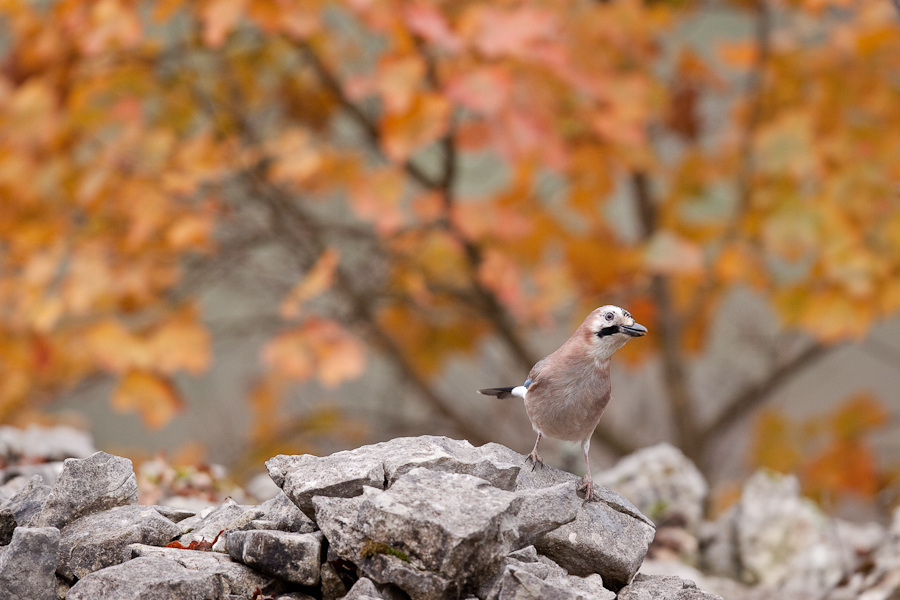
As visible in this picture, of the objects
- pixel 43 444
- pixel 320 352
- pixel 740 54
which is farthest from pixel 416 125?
pixel 740 54

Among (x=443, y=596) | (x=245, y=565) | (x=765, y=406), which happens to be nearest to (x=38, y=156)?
(x=245, y=565)

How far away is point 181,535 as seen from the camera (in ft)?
7.94

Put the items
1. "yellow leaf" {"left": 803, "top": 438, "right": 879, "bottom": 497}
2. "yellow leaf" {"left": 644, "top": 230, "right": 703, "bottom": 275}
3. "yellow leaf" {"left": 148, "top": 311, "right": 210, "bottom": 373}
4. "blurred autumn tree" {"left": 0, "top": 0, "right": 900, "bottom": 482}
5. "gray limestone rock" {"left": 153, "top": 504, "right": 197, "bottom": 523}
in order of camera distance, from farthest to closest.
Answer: "yellow leaf" {"left": 803, "top": 438, "right": 879, "bottom": 497} < "yellow leaf" {"left": 148, "top": 311, "right": 210, "bottom": 373} < "yellow leaf" {"left": 644, "top": 230, "right": 703, "bottom": 275} < "blurred autumn tree" {"left": 0, "top": 0, "right": 900, "bottom": 482} < "gray limestone rock" {"left": 153, "top": 504, "right": 197, "bottom": 523}

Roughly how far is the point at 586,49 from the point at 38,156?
3.49m

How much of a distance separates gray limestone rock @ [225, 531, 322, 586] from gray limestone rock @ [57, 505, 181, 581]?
37 cm

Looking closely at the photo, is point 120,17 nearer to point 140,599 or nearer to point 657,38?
point 140,599

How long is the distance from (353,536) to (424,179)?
3996 millimetres

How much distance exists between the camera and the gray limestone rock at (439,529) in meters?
1.96

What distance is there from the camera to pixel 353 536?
6.64 feet

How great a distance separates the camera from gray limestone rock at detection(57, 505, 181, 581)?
2.21 metres

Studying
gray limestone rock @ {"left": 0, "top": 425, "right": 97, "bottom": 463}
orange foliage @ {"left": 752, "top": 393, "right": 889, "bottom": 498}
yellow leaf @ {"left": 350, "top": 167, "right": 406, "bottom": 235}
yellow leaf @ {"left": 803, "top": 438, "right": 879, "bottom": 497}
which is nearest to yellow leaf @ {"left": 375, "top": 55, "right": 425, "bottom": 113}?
yellow leaf @ {"left": 350, "top": 167, "right": 406, "bottom": 235}

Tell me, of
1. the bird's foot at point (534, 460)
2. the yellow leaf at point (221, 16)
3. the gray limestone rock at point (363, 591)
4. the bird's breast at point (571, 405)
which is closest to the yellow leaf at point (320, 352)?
the yellow leaf at point (221, 16)

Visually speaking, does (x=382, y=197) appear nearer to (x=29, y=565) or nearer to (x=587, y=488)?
(x=587, y=488)

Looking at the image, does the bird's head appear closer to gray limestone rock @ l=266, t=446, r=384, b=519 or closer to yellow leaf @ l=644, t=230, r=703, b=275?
gray limestone rock @ l=266, t=446, r=384, b=519
